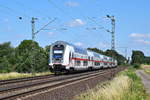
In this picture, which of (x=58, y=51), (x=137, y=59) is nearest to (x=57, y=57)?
(x=58, y=51)

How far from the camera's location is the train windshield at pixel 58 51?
119ft

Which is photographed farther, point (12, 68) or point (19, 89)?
point (12, 68)

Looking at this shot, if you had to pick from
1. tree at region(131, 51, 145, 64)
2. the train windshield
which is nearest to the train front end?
the train windshield

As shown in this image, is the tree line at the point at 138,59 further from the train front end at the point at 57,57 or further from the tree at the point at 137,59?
the train front end at the point at 57,57

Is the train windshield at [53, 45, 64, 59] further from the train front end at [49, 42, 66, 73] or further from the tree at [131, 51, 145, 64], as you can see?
the tree at [131, 51, 145, 64]

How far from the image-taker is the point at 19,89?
19.0 metres

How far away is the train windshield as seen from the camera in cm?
3628

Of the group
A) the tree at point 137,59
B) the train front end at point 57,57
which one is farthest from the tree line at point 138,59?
the train front end at point 57,57

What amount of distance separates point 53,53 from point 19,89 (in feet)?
57.8

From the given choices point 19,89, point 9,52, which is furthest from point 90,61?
point 9,52

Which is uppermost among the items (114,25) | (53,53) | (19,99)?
(114,25)

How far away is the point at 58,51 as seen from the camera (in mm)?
36469

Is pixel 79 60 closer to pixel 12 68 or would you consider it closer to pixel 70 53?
pixel 70 53

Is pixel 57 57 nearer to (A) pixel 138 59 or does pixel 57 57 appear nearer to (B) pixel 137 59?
(A) pixel 138 59
